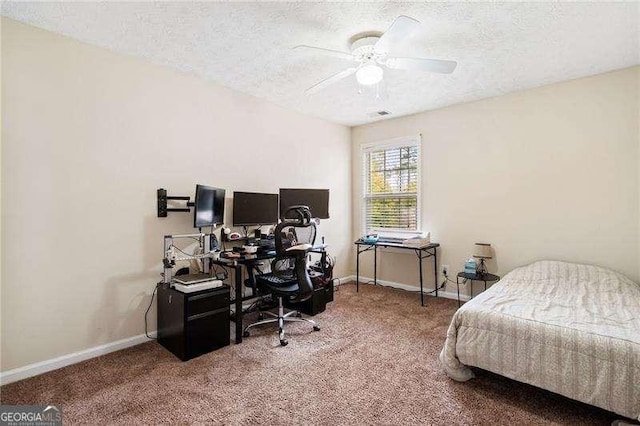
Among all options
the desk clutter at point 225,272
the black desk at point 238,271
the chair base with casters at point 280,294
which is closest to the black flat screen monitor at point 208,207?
the desk clutter at point 225,272

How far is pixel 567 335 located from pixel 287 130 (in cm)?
353

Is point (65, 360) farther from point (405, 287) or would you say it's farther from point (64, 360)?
point (405, 287)

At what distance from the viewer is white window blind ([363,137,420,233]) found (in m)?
4.55

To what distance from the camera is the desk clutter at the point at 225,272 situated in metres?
2.59

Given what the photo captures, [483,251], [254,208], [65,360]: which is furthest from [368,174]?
[65,360]

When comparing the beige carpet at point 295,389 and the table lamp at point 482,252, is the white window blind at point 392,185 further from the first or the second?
the beige carpet at point 295,389

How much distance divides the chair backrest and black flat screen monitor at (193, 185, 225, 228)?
711mm

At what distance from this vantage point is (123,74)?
2.72 metres

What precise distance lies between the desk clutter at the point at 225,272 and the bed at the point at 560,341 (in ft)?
4.47

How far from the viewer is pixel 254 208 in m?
3.53

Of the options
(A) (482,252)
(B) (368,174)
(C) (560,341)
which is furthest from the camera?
(B) (368,174)

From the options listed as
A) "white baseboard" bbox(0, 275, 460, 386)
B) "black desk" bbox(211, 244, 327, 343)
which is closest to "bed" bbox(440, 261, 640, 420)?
"black desk" bbox(211, 244, 327, 343)

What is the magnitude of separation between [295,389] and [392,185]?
3362mm

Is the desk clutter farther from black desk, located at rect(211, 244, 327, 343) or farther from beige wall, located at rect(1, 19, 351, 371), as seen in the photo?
beige wall, located at rect(1, 19, 351, 371)
